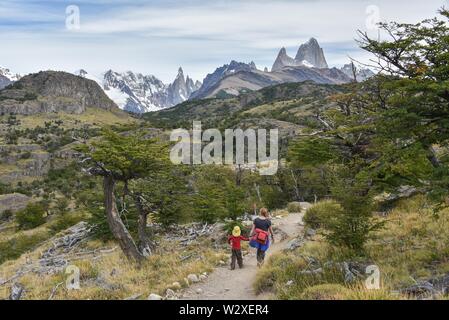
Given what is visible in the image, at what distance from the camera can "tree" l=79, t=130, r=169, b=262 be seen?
15906 mm

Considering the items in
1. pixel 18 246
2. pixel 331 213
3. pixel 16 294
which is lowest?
pixel 18 246

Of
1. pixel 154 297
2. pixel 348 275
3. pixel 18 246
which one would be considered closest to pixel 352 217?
pixel 348 275

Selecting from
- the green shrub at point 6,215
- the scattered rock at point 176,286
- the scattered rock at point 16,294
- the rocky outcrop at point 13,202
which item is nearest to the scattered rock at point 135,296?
the scattered rock at point 176,286

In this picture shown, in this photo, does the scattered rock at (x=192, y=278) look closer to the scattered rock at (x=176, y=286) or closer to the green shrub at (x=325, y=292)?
the scattered rock at (x=176, y=286)

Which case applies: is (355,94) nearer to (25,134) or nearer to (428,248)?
(428,248)

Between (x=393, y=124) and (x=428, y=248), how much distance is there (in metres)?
3.90

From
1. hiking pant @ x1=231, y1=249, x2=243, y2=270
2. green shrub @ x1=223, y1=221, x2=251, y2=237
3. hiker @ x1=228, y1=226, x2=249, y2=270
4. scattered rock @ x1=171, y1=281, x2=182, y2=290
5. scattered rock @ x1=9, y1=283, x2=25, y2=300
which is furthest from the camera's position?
green shrub @ x1=223, y1=221, x2=251, y2=237

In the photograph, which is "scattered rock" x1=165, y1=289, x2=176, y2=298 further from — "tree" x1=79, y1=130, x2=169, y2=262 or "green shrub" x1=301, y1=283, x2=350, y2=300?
"tree" x1=79, y1=130, x2=169, y2=262

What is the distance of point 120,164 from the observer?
53.7ft

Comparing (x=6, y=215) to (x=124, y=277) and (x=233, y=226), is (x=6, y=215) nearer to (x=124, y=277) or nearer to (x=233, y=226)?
(x=233, y=226)

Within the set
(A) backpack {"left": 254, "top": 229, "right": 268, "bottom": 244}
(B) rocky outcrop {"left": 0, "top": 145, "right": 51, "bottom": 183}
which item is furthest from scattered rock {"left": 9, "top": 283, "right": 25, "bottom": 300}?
(B) rocky outcrop {"left": 0, "top": 145, "right": 51, "bottom": 183}

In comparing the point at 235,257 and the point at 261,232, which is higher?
the point at 261,232

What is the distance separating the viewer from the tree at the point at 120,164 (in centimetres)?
1591
